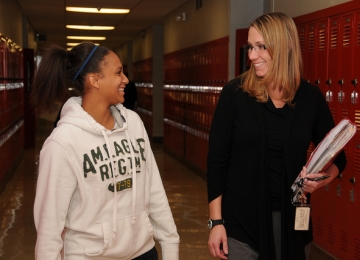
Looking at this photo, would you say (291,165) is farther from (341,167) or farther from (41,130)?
(41,130)

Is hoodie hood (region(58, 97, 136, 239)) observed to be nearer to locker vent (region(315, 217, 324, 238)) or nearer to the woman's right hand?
the woman's right hand

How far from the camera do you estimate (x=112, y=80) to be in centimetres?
221

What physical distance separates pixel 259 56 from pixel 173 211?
506cm

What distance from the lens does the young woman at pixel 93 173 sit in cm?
206

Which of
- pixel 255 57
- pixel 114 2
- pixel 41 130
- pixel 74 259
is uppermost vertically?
pixel 114 2

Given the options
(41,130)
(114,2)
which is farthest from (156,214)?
(41,130)

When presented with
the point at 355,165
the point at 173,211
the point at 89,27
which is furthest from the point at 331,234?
the point at 89,27

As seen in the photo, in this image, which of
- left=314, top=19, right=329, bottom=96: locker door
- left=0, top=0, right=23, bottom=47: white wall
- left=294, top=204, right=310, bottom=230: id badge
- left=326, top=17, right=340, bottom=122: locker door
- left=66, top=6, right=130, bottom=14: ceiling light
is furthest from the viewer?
left=66, top=6, right=130, bottom=14: ceiling light

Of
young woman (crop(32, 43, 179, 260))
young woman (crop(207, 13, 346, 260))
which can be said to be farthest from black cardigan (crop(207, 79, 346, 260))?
young woman (crop(32, 43, 179, 260))

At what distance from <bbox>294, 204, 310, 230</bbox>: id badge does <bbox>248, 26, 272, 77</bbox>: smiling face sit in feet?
1.57

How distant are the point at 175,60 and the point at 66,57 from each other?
1006 cm

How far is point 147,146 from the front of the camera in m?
2.33

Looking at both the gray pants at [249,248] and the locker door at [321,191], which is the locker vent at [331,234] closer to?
the locker door at [321,191]

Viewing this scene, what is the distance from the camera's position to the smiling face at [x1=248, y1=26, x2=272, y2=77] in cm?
224
